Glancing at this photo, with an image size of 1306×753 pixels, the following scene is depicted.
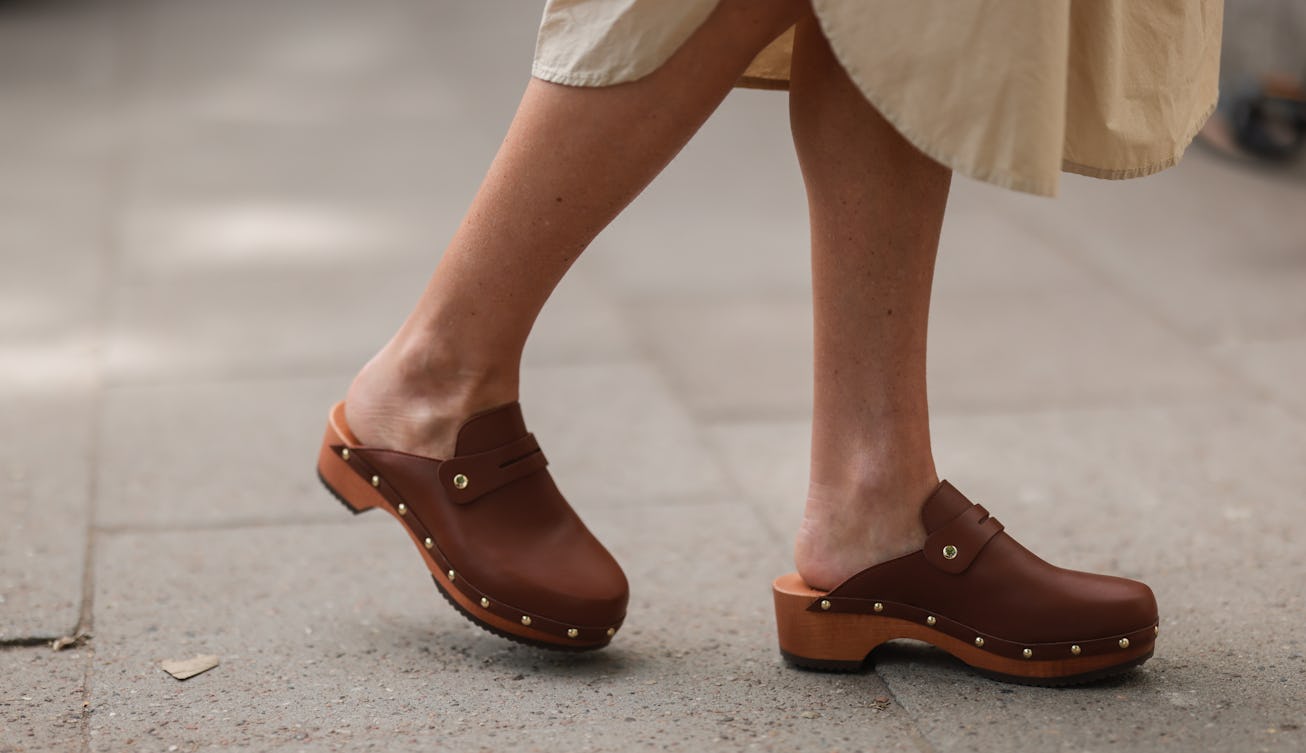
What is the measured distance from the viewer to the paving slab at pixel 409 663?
3.82 feet

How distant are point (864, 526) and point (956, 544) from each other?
0.25ft

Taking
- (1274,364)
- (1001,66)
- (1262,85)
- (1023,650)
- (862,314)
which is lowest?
(1274,364)

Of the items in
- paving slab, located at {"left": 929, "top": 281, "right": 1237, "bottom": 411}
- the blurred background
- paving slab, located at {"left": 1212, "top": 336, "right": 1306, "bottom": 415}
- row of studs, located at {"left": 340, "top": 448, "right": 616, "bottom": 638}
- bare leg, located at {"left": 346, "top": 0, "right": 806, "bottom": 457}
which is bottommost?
paving slab, located at {"left": 1212, "top": 336, "right": 1306, "bottom": 415}

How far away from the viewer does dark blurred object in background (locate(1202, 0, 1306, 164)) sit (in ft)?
11.0

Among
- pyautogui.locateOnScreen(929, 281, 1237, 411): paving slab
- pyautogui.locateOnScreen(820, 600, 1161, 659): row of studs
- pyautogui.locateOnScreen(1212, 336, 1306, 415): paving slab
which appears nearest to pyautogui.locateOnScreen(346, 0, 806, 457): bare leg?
pyautogui.locateOnScreen(820, 600, 1161, 659): row of studs

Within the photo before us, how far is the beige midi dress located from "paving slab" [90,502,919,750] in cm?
46

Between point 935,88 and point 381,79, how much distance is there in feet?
10.9

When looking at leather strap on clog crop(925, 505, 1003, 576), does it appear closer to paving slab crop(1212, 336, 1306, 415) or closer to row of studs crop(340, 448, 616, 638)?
row of studs crop(340, 448, 616, 638)

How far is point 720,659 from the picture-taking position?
4.32 feet

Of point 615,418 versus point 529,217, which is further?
point 615,418

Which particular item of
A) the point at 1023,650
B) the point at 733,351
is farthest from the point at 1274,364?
the point at 1023,650

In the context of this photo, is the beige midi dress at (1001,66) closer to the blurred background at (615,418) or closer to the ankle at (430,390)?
the ankle at (430,390)

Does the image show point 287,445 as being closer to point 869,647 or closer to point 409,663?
point 409,663

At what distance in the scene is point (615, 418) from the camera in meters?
2.02
